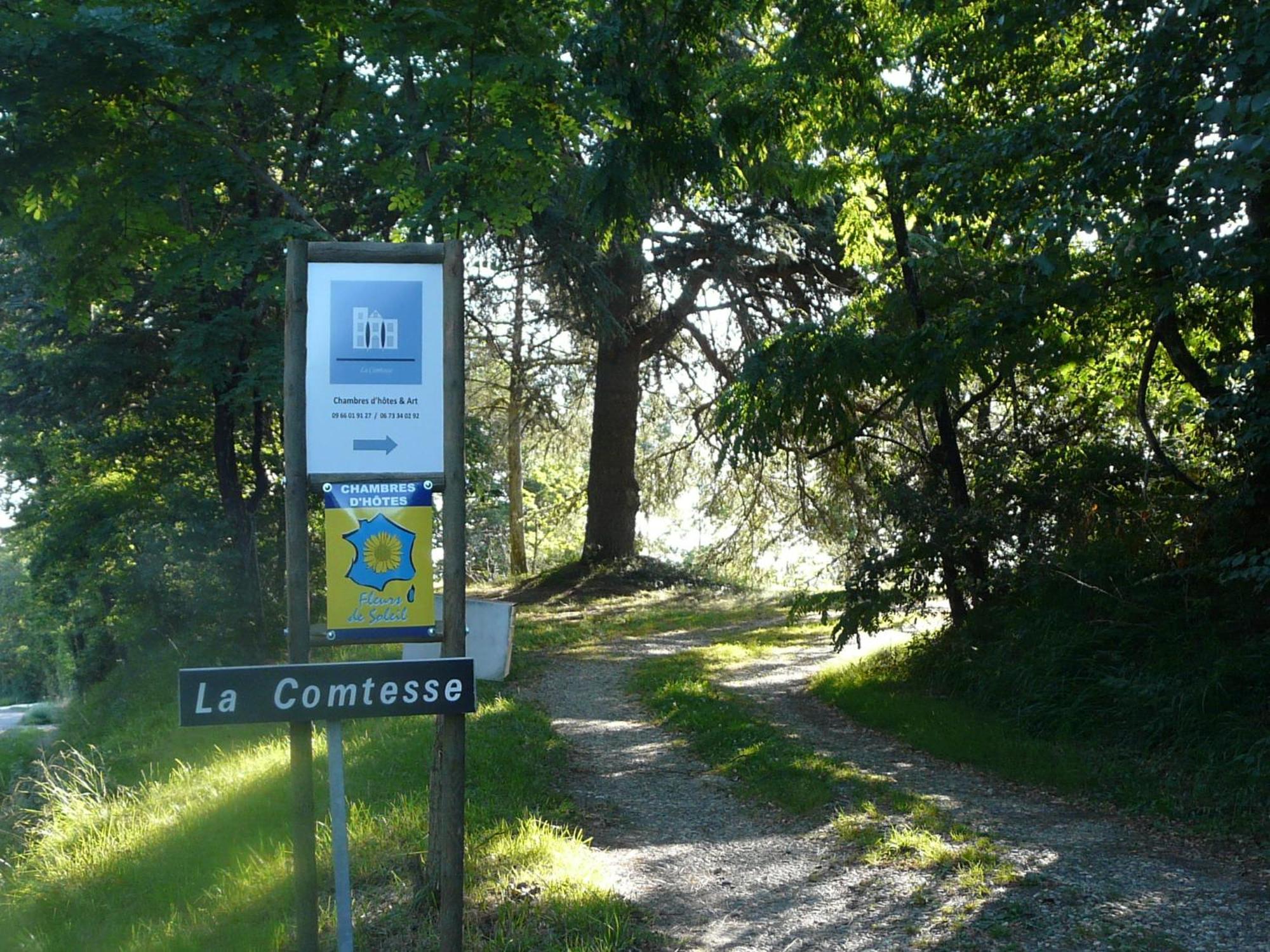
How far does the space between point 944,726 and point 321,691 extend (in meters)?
7.25

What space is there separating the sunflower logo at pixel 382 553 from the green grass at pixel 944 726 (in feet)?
19.4

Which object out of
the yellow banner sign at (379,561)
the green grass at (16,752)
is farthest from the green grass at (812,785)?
the green grass at (16,752)

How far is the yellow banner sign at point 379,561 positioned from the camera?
14.5 feet

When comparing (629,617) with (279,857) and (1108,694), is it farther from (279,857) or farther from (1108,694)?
(279,857)

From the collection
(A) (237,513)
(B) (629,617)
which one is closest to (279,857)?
(A) (237,513)

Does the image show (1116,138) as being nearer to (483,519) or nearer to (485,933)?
(485,933)

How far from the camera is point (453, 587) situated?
4672mm

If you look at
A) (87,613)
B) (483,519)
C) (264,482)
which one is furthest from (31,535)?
(483,519)

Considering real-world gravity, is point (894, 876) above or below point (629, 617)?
below

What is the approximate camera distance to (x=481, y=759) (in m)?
8.66

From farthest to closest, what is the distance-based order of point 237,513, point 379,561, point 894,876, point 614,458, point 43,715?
point 614,458
point 43,715
point 237,513
point 894,876
point 379,561

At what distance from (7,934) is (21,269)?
11.0 meters

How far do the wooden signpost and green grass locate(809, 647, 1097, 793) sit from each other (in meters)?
5.56

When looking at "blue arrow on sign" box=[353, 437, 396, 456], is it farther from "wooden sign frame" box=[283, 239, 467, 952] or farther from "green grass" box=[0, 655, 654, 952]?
"green grass" box=[0, 655, 654, 952]
